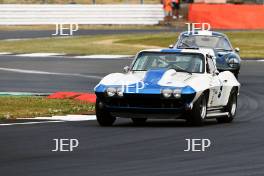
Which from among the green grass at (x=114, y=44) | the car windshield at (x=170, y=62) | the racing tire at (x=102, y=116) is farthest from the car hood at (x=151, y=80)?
the green grass at (x=114, y=44)

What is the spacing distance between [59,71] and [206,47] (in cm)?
608

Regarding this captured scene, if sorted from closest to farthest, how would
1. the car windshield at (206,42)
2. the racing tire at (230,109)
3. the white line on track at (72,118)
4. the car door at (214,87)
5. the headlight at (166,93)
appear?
the headlight at (166,93)
the car door at (214,87)
the racing tire at (230,109)
the white line on track at (72,118)
the car windshield at (206,42)

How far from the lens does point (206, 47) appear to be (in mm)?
29078

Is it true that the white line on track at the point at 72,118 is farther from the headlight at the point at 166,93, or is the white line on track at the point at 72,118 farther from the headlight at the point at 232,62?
the headlight at the point at 232,62

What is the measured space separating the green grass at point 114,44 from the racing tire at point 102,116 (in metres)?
25.5

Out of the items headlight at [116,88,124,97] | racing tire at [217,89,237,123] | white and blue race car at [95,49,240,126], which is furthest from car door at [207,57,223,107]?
headlight at [116,88,124,97]

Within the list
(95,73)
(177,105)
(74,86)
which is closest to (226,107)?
(177,105)

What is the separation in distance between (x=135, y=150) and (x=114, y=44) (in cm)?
3520

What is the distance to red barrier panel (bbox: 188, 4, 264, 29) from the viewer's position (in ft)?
187

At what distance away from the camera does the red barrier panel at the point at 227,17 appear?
57000mm

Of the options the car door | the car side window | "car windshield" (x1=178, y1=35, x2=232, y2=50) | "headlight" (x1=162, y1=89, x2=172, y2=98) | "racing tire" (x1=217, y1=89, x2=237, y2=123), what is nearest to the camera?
"headlight" (x1=162, y1=89, x2=172, y2=98)

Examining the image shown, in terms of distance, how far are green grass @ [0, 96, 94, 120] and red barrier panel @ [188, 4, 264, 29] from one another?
115 feet

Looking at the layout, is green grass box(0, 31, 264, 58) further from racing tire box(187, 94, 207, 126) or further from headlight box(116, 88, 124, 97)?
headlight box(116, 88, 124, 97)

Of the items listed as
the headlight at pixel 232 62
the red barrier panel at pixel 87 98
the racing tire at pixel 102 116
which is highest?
the racing tire at pixel 102 116
